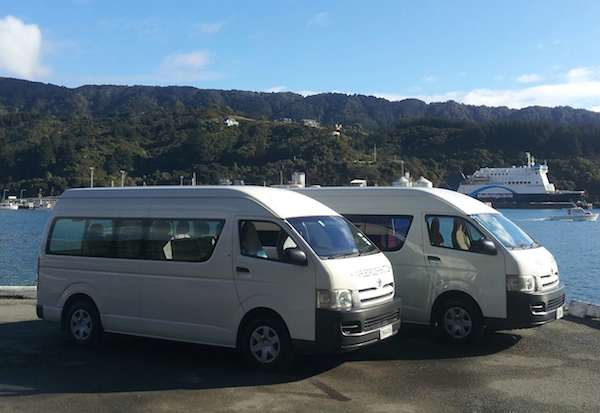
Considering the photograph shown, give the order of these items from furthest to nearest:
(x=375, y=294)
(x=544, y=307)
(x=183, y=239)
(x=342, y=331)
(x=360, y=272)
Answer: (x=544, y=307) < (x=183, y=239) < (x=375, y=294) < (x=360, y=272) < (x=342, y=331)

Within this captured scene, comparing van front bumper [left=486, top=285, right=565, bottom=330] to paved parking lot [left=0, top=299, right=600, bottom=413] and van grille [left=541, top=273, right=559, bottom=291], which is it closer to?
van grille [left=541, top=273, right=559, bottom=291]

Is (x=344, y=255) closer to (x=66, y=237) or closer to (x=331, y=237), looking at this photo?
(x=331, y=237)

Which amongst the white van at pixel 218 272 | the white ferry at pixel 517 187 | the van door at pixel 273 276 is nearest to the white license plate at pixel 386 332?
the white van at pixel 218 272

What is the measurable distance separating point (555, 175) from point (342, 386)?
143 metres

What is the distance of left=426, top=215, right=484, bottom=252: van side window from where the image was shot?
25.9 ft

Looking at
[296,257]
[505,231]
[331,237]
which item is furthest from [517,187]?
[296,257]

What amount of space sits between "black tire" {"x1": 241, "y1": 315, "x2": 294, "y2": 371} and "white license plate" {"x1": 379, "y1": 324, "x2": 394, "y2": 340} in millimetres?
1050

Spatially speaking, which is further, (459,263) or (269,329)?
(459,263)

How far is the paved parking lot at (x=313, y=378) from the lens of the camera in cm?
539

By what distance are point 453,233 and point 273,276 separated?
3186 millimetres

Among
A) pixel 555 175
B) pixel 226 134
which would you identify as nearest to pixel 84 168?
pixel 226 134

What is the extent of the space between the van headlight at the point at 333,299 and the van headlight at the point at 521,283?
269cm

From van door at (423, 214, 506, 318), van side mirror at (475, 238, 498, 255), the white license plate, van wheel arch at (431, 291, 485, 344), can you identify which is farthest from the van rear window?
van side mirror at (475, 238, 498, 255)

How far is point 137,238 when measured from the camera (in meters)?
7.30
